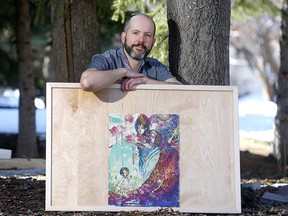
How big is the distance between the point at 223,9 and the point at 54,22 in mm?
2847

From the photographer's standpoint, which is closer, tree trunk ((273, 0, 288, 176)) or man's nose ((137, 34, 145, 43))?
man's nose ((137, 34, 145, 43))

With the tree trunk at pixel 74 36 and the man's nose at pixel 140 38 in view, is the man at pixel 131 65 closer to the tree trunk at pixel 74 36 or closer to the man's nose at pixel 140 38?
the man's nose at pixel 140 38

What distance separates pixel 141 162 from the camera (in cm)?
545

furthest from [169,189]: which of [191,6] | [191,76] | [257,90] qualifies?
[257,90]

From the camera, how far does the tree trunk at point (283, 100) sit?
523 inches

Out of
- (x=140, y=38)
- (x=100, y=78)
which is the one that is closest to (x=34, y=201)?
(x=100, y=78)

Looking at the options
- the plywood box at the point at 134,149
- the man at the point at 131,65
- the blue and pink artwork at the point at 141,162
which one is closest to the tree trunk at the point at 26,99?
the man at the point at 131,65

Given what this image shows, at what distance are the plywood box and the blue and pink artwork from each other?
3cm

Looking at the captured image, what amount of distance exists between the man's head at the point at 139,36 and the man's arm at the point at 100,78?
34 cm

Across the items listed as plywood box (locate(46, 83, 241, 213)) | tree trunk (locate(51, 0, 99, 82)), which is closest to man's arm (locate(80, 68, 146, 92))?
plywood box (locate(46, 83, 241, 213))

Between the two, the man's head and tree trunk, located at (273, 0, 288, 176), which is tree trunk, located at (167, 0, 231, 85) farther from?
tree trunk, located at (273, 0, 288, 176)

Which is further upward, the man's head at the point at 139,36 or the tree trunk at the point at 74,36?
the tree trunk at the point at 74,36

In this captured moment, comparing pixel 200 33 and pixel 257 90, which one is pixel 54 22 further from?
pixel 257 90

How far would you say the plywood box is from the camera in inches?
215
